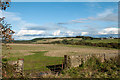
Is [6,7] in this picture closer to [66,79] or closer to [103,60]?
[66,79]

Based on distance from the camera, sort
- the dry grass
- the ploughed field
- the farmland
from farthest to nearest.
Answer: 1. the dry grass
2. the ploughed field
3. the farmland

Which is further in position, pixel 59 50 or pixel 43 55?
pixel 59 50

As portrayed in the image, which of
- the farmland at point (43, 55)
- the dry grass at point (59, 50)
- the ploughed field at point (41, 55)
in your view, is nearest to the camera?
the farmland at point (43, 55)

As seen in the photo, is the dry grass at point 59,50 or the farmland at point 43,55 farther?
the dry grass at point 59,50

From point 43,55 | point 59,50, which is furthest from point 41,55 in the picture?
point 59,50

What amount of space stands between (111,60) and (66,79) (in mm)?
6826

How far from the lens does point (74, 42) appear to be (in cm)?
3762

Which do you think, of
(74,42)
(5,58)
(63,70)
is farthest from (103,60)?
(74,42)

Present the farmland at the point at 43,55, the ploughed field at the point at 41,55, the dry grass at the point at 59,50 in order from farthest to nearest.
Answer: the dry grass at the point at 59,50 → the ploughed field at the point at 41,55 → the farmland at the point at 43,55

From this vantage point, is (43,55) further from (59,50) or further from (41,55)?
(59,50)

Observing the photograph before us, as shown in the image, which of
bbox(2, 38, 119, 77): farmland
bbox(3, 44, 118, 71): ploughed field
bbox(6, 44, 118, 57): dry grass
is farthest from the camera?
bbox(6, 44, 118, 57): dry grass

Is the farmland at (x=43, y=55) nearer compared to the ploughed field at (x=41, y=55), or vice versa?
the farmland at (x=43, y=55)

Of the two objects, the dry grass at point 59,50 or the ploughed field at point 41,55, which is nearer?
the ploughed field at point 41,55

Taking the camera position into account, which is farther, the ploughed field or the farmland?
the ploughed field
